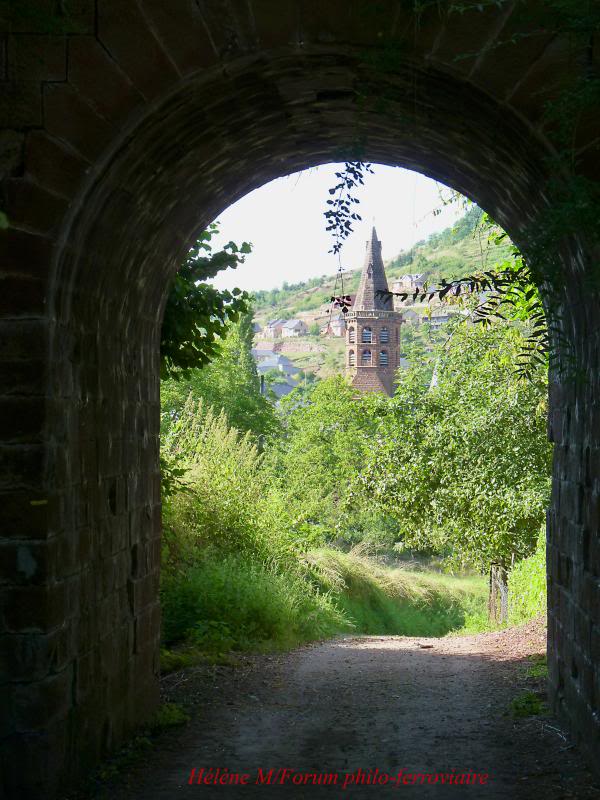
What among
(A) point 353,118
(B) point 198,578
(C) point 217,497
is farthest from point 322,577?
(A) point 353,118

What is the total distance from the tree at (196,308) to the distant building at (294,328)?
15317cm

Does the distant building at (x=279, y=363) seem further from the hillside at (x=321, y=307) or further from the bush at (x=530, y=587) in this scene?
the bush at (x=530, y=587)

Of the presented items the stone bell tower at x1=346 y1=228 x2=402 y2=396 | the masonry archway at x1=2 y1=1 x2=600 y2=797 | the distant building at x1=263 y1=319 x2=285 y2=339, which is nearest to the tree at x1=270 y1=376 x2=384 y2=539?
the stone bell tower at x1=346 y1=228 x2=402 y2=396

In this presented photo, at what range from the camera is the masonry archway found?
451cm

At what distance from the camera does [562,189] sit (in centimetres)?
405

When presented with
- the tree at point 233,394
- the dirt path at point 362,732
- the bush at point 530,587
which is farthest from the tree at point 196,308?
the tree at point 233,394

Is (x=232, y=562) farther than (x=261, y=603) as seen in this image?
Yes

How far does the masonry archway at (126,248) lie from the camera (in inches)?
178

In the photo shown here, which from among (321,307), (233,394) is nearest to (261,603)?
(233,394)

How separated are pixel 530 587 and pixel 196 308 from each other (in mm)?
7534

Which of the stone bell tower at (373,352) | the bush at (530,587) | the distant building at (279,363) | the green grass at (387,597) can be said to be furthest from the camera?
the distant building at (279,363)

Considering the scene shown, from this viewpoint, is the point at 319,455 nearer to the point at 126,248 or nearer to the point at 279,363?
the point at 126,248

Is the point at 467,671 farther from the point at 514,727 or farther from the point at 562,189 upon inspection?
the point at 562,189

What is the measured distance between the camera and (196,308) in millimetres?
7926
